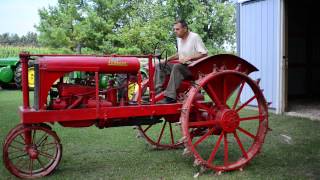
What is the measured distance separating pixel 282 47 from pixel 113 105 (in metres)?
5.61

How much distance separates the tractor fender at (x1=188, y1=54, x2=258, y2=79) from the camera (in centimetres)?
545

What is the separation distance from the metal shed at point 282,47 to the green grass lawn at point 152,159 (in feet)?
6.86

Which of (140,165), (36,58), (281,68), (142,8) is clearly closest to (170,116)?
(140,165)

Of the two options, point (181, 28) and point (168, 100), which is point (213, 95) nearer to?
point (168, 100)

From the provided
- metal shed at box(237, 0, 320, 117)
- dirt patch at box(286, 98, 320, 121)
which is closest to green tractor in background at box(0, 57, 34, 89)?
metal shed at box(237, 0, 320, 117)

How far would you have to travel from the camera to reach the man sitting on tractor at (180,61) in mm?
5531

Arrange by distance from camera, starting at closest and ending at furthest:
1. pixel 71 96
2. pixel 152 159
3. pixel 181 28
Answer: pixel 71 96, pixel 181 28, pixel 152 159

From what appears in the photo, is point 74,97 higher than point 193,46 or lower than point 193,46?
lower

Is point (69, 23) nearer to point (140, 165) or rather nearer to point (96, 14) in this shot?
Result: point (96, 14)

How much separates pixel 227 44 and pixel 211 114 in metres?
28.1

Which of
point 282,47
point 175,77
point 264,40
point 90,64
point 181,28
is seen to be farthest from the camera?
point 264,40

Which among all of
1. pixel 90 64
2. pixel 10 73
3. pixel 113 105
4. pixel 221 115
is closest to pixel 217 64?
pixel 221 115

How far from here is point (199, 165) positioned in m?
5.54

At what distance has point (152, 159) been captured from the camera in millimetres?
6133
